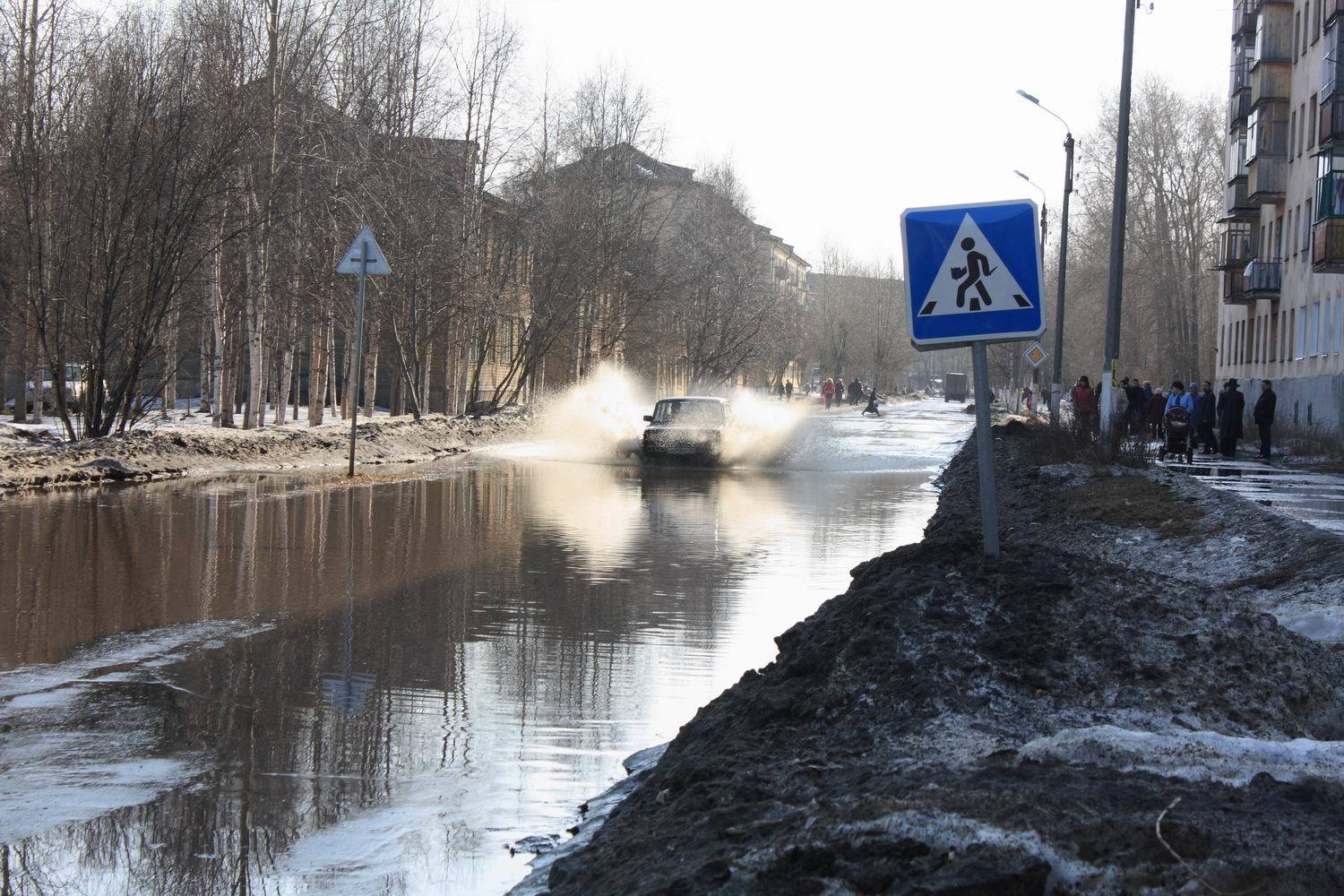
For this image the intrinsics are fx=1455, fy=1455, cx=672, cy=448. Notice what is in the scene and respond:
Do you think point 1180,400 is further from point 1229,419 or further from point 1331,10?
point 1331,10

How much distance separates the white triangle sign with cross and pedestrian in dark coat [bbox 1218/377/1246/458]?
1176 inches

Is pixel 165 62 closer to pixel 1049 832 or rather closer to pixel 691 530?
pixel 691 530

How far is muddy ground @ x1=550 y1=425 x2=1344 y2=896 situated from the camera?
150 inches

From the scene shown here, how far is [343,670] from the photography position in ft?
26.4

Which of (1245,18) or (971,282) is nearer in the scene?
(971,282)

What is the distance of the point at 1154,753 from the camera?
15.5ft

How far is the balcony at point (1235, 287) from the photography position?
55812mm

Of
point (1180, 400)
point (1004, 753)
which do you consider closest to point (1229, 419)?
point (1180, 400)

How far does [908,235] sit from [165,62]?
2017cm

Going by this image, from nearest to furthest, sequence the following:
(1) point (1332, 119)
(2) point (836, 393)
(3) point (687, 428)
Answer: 1. (3) point (687, 428)
2. (1) point (1332, 119)
3. (2) point (836, 393)

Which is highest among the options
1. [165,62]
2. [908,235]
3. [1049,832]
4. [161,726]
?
[165,62]

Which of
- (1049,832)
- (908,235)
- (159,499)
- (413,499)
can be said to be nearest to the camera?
(1049,832)

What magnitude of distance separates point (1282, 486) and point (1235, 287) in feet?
122

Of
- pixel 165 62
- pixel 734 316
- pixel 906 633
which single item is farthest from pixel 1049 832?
pixel 734 316
